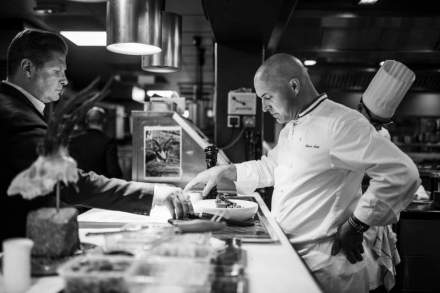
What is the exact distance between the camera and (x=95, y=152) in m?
4.39

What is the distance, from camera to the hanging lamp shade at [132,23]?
2457 mm

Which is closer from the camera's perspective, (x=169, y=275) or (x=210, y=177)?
(x=169, y=275)

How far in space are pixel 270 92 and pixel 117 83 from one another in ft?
30.6

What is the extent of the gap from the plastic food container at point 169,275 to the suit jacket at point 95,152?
348 cm

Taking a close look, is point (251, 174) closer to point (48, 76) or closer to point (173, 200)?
point (173, 200)

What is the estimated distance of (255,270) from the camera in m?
1.31

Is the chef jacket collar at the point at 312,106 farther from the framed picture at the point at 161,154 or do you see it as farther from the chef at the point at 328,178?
the framed picture at the point at 161,154

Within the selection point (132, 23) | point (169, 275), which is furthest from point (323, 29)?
point (169, 275)

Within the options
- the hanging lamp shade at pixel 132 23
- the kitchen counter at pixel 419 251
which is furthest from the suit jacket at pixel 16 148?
the kitchen counter at pixel 419 251

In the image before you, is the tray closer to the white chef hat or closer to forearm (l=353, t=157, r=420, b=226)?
forearm (l=353, t=157, r=420, b=226)

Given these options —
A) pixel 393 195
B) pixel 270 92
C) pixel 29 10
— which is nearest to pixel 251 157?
pixel 270 92

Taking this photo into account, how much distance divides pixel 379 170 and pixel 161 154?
1.70 metres

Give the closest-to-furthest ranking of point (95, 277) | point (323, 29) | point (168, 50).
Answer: point (95, 277)
point (168, 50)
point (323, 29)

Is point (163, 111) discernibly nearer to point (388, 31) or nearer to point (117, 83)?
point (388, 31)
